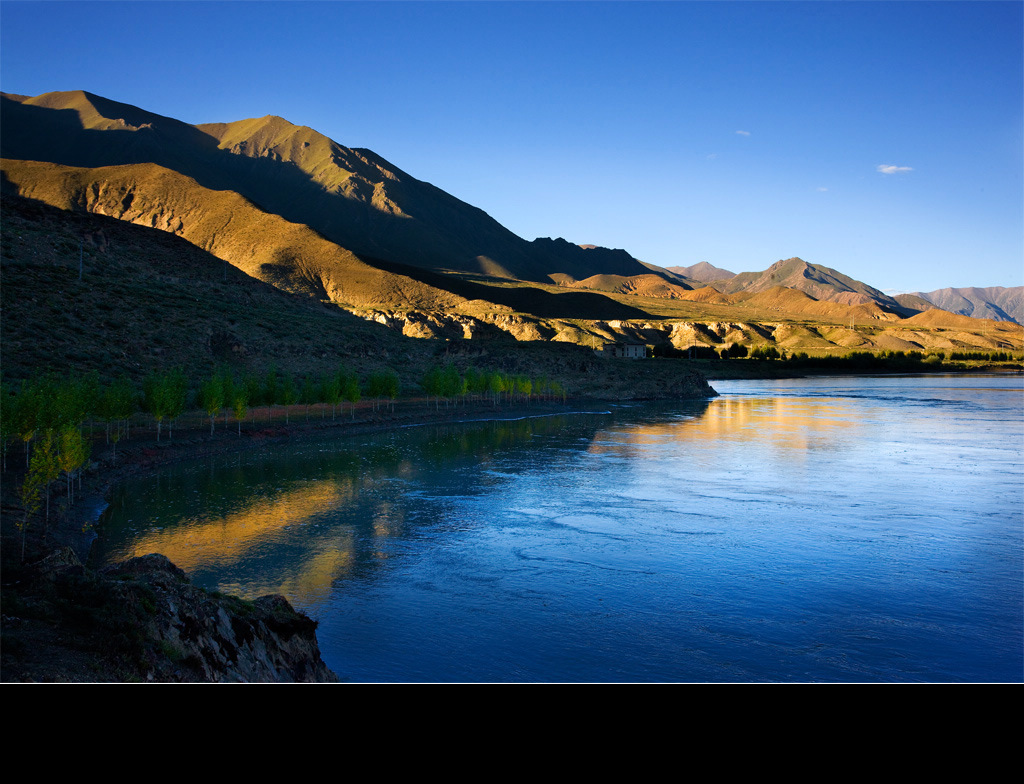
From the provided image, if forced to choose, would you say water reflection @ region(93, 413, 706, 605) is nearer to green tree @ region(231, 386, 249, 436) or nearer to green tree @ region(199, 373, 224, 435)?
green tree @ region(231, 386, 249, 436)

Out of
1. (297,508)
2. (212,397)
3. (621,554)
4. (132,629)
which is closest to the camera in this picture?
(132,629)

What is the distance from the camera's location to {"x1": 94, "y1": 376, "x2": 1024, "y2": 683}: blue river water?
14305 millimetres

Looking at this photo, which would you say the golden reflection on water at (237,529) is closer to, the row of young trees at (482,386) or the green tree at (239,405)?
the green tree at (239,405)

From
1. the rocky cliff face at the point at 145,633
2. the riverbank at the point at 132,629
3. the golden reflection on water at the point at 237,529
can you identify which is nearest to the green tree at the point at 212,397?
the golden reflection on water at the point at 237,529

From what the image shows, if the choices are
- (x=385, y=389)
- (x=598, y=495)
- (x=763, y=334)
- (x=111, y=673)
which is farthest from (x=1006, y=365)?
(x=111, y=673)

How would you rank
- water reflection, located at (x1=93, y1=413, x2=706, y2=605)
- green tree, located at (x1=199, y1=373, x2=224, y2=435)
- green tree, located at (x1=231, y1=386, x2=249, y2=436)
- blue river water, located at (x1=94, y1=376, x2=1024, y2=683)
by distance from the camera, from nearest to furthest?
blue river water, located at (x1=94, y1=376, x2=1024, y2=683) < water reflection, located at (x1=93, y1=413, x2=706, y2=605) < green tree, located at (x1=199, y1=373, x2=224, y2=435) < green tree, located at (x1=231, y1=386, x2=249, y2=436)

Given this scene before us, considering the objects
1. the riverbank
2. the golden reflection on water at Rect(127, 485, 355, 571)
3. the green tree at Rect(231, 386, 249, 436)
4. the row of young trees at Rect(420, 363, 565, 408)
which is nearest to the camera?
the riverbank

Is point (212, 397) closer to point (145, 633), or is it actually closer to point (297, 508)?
point (297, 508)

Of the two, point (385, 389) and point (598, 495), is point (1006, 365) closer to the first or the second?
point (385, 389)

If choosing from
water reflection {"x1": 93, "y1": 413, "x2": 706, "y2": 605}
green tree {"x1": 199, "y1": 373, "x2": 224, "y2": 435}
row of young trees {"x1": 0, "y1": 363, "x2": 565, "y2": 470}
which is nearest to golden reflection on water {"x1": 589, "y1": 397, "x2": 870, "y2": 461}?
water reflection {"x1": 93, "y1": 413, "x2": 706, "y2": 605}

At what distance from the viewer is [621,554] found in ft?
71.1

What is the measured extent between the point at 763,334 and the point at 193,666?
19028cm

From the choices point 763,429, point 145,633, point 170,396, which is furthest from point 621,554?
point 763,429

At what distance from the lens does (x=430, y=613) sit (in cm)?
1661
